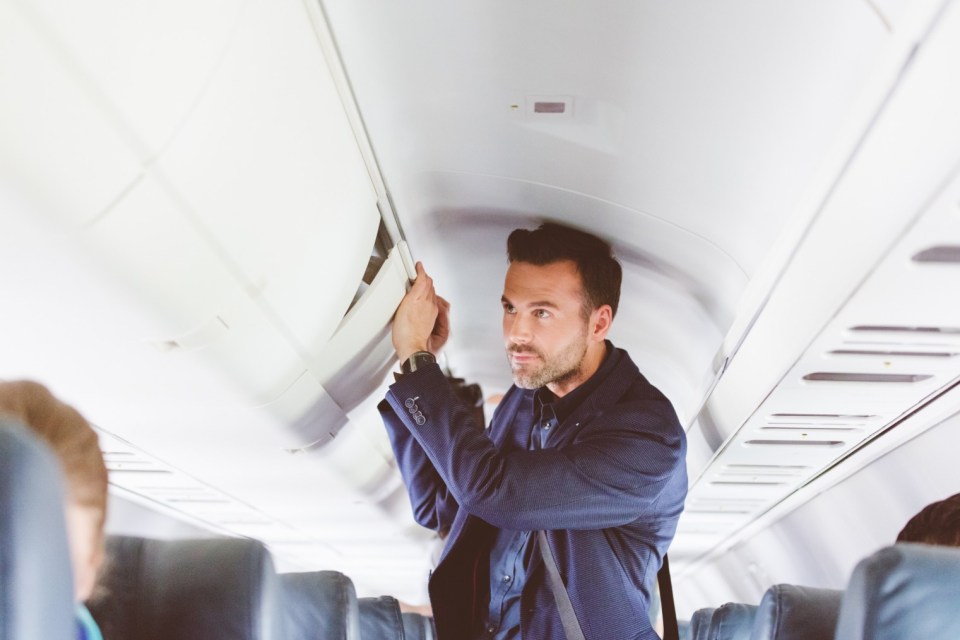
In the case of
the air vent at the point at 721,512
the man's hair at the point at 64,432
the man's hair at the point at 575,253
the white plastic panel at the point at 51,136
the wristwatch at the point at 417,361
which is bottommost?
the man's hair at the point at 64,432

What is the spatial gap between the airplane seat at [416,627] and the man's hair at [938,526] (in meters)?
2.30

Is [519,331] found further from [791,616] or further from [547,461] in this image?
[791,616]

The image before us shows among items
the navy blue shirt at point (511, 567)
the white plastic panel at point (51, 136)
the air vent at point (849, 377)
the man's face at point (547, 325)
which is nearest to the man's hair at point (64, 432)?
the white plastic panel at point (51, 136)

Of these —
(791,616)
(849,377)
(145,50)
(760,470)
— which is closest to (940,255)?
(849,377)

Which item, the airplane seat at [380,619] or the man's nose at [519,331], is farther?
the airplane seat at [380,619]

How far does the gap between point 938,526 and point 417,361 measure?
1827mm

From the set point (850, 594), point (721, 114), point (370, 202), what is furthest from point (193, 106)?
point (850, 594)

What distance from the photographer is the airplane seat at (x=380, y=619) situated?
367cm

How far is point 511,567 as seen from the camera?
2816 millimetres

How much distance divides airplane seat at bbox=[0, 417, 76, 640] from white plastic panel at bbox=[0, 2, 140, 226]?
507 mm

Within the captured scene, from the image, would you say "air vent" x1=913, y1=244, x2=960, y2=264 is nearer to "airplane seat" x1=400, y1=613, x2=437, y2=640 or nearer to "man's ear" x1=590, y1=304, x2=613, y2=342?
"man's ear" x1=590, y1=304, x2=613, y2=342

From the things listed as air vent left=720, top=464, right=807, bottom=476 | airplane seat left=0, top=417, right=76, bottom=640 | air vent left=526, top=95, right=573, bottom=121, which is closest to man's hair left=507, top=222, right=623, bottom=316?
air vent left=526, top=95, right=573, bottom=121

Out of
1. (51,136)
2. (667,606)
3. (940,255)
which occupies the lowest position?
(667,606)

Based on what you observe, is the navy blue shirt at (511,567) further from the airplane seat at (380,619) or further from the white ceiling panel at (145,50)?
the white ceiling panel at (145,50)
